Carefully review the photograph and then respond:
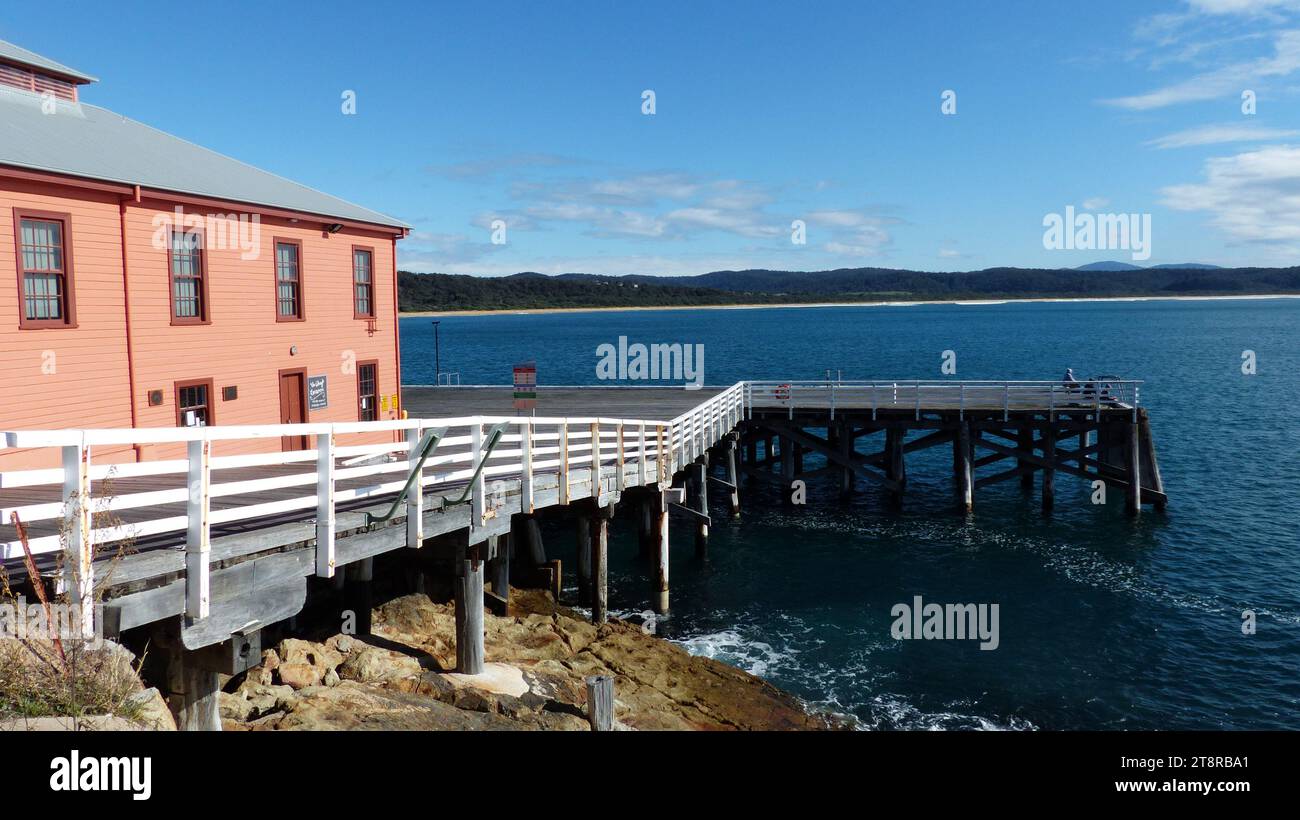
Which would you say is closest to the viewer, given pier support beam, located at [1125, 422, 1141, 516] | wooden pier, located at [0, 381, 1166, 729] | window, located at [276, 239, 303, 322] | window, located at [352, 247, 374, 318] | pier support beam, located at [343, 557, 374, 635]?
wooden pier, located at [0, 381, 1166, 729]

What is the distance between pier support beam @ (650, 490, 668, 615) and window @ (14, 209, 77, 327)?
12397 millimetres

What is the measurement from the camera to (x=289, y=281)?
18188 millimetres

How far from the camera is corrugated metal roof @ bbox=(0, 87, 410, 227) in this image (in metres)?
14.0

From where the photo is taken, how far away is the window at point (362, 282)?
2016 cm

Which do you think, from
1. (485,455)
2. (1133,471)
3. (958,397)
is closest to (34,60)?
(485,455)

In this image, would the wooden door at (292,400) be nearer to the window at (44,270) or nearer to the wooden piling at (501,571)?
the wooden piling at (501,571)

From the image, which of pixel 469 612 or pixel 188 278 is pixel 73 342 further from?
pixel 469 612

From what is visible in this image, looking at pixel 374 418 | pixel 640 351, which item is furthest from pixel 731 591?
pixel 640 351

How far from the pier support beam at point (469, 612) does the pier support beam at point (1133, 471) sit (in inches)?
992

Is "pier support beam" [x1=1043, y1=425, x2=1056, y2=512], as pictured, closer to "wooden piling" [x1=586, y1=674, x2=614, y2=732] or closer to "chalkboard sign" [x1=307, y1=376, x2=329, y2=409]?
"chalkboard sign" [x1=307, y1=376, x2=329, y2=409]

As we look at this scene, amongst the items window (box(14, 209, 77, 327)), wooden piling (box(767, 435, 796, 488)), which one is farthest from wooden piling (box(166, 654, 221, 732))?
wooden piling (box(767, 435, 796, 488))
